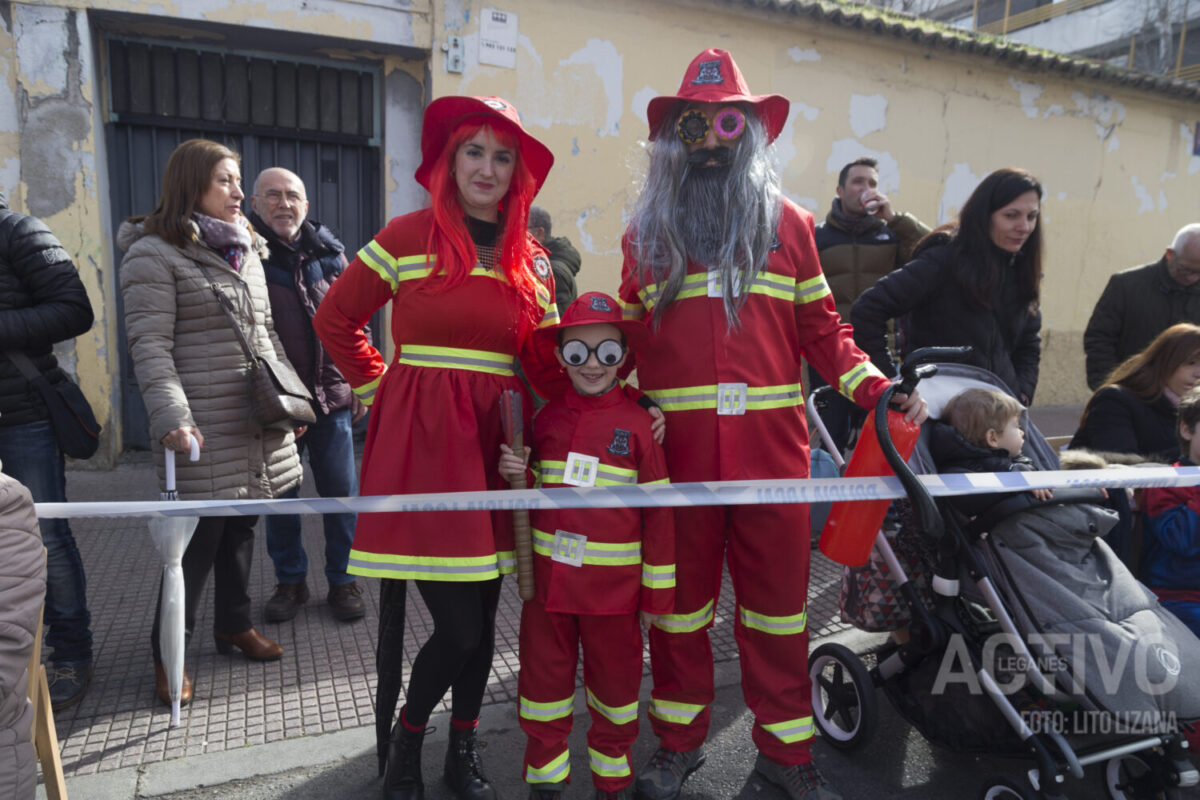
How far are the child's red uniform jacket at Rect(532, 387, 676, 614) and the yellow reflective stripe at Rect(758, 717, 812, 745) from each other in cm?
55

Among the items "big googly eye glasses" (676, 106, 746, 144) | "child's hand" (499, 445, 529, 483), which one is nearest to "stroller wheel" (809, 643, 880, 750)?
"child's hand" (499, 445, 529, 483)

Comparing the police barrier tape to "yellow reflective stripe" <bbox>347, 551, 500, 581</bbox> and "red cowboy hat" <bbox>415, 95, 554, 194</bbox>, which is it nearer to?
"yellow reflective stripe" <bbox>347, 551, 500, 581</bbox>

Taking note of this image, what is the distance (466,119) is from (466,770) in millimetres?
1985

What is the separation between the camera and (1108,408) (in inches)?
138

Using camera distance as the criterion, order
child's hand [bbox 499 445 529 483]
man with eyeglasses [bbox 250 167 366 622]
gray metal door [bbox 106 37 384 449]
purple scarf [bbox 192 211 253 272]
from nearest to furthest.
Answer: child's hand [bbox 499 445 529 483], purple scarf [bbox 192 211 253 272], man with eyeglasses [bbox 250 167 366 622], gray metal door [bbox 106 37 384 449]

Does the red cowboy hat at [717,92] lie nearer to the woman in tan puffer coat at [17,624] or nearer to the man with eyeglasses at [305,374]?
the man with eyeglasses at [305,374]

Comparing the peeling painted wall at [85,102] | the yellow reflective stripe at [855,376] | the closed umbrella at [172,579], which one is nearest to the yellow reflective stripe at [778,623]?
the yellow reflective stripe at [855,376]

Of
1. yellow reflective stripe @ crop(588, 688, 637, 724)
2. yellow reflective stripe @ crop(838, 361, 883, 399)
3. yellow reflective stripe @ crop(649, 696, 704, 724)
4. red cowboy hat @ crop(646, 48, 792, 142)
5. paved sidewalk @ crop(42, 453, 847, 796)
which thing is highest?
red cowboy hat @ crop(646, 48, 792, 142)

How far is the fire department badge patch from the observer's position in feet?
7.69

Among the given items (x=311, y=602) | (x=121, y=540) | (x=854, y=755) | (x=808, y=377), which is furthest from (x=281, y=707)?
(x=808, y=377)

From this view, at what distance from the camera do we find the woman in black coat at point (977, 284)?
3268mm

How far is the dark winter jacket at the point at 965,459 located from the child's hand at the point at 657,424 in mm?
947

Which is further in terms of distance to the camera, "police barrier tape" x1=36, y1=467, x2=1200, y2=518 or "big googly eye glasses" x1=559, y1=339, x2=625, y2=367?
"big googly eye glasses" x1=559, y1=339, x2=625, y2=367

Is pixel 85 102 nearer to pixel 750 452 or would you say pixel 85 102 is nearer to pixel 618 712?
pixel 750 452
